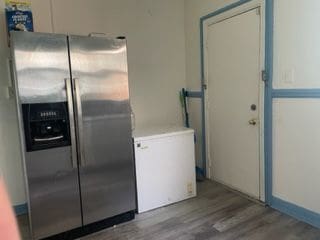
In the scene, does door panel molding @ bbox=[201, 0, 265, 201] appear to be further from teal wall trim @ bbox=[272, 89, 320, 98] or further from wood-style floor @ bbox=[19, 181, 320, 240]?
wood-style floor @ bbox=[19, 181, 320, 240]

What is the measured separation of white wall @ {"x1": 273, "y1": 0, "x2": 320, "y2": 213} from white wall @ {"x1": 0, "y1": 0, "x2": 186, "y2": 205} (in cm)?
146

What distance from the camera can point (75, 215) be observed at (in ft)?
7.23

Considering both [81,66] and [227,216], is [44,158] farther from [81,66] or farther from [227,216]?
[227,216]

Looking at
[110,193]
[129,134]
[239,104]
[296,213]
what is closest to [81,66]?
[129,134]

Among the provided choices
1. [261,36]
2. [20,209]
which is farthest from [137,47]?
[20,209]

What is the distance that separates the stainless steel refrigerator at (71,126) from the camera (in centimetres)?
196

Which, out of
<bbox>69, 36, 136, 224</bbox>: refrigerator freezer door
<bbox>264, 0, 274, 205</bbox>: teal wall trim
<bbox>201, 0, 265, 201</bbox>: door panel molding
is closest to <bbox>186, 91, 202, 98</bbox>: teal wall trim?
<bbox>201, 0, 265, 201</bbox>: door panel molding

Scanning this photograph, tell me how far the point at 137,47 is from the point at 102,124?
1354mm

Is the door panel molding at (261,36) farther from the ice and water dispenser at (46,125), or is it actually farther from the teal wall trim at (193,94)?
the ice and water dispenser at (46,125)

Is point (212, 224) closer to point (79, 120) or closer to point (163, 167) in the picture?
point (163, 167)

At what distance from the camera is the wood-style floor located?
2168 mm

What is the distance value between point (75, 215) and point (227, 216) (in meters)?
1.43

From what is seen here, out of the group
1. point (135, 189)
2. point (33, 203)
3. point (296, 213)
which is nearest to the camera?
point (33, 203)

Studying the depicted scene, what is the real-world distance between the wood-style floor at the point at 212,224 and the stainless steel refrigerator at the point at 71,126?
271mm
